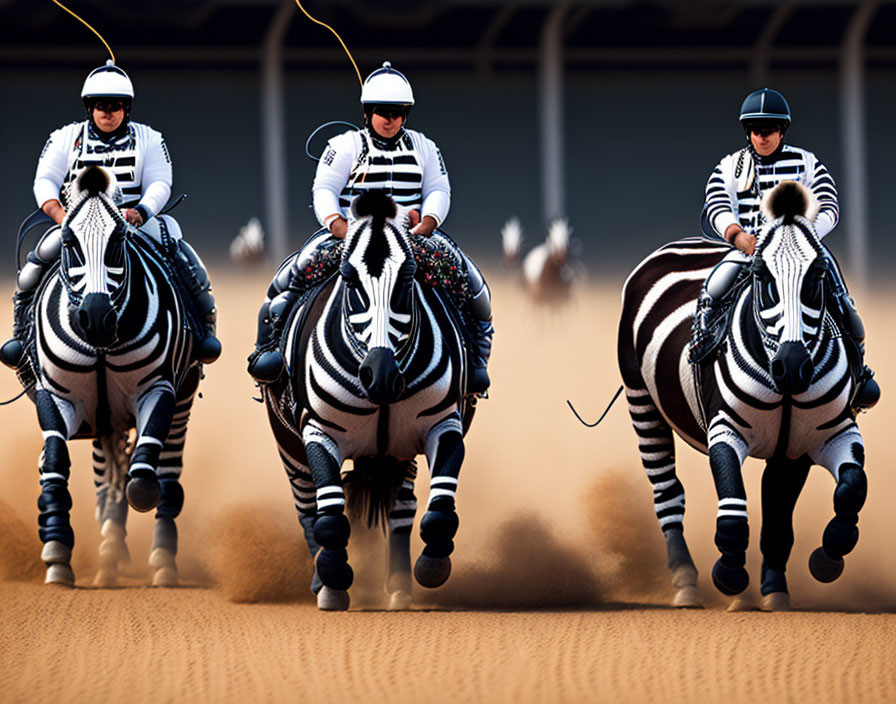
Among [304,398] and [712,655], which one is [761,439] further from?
[304,398]

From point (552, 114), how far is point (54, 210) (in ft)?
53.5

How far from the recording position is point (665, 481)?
33.9 ft

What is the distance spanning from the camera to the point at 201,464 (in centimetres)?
1470

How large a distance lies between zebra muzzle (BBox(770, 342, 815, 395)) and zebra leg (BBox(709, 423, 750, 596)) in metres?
0.52

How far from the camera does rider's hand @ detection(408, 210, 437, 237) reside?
363 inches

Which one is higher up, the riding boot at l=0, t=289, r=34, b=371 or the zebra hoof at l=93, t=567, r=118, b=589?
the riding boot at l=0, t=289, r=34, b=371

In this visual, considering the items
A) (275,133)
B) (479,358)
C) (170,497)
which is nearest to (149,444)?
(170,497)

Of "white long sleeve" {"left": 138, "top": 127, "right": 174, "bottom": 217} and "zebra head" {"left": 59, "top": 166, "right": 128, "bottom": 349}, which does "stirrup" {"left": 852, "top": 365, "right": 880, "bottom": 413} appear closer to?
"zebra head" {"left": 59, "top": 166, "right": 128, "bottom": 349}

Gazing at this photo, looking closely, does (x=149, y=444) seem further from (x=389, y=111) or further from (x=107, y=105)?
(x=389, y=111)

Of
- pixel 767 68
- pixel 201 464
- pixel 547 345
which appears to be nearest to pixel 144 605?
→ pixel 201 464

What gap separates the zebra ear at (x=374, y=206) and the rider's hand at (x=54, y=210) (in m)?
2.17

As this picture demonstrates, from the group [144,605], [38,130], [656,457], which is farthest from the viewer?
[38,130]

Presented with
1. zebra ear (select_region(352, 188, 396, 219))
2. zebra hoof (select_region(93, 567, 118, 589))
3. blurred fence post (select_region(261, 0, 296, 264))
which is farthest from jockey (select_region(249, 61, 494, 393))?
blurred fence post (select_region(261, 0, 296, 264))

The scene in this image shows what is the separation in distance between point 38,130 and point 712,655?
67.0 ft
